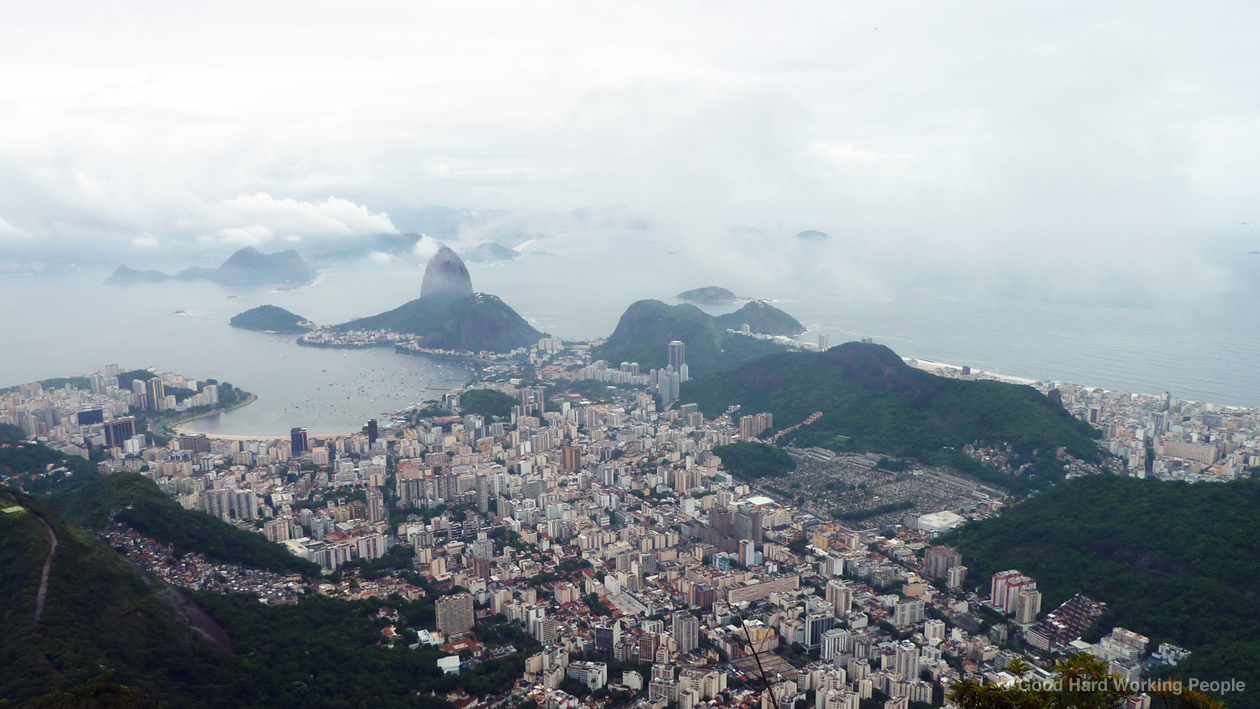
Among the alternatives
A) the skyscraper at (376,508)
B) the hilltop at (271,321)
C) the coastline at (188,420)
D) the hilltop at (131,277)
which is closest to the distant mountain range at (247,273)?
the hilltop at (131,277)

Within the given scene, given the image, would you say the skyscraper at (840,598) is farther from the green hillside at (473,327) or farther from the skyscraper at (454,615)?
the green hillside at (473,327)

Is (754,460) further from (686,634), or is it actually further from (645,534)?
(686,634)

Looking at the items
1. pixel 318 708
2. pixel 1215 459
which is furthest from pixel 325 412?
pixel 1215 459

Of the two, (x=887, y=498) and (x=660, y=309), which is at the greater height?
(x=660, y=309)

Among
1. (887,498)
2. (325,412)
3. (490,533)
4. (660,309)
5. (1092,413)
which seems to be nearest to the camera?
(490,533)

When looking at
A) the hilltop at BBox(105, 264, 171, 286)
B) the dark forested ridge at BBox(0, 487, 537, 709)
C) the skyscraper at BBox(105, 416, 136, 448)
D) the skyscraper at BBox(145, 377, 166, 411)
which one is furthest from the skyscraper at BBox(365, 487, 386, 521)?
the hilltop at BBox(105, 264, 171, 286)

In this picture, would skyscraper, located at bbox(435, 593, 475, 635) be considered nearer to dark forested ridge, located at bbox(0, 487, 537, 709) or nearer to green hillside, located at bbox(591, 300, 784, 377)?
dark forested ridge, located at bbox(0, 487, 537, 709)

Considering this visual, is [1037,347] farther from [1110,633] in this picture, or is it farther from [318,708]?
[318,708]
